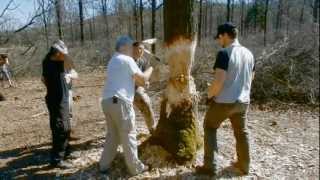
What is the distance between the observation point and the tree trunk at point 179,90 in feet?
15.7

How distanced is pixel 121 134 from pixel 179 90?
0.96 m

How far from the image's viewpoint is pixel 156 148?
501cm

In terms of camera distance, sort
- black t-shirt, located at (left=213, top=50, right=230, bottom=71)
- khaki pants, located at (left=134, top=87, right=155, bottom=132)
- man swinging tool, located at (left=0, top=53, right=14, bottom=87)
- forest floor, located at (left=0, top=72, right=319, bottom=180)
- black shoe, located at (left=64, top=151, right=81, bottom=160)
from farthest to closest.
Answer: man swinging tool, located at (left=0, top=53, right=14, bottom=87) → khaki pants, located at (left=134, top=87, right=155, bottom=132) → black shoe, located at (left=64, top=151, right=81, bottom=160) → forest floor, located at (left=0, top=72, right=319, bottom=180) → black t-shirt, located at (left=213, top=50, right=230, bottom=71)

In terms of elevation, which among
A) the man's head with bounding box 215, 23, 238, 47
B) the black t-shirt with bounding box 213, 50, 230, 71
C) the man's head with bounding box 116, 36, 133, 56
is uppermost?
the man's head with bounding box 215, 23, 238, 47

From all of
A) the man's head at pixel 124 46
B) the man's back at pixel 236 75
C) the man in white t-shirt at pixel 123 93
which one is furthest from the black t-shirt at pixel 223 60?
the man's head at pixel 124 46

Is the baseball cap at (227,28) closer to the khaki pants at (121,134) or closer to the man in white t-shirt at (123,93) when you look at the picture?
the man in white t-shirt at (123,93)

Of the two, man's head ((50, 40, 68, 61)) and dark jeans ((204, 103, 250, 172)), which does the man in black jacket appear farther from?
dark jeans ((204, 103, 250, 172))

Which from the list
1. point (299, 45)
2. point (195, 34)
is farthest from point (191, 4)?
point (299, 45)

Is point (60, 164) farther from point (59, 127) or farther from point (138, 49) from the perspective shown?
A: point (138, 49)

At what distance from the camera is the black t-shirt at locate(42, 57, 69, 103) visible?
4.83m

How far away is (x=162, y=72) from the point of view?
12445mm

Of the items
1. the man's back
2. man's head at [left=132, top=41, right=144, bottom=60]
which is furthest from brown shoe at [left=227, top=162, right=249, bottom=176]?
man's head at [left=132, top=41, right=144, bottom=60]

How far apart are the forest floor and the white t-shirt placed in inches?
42.4

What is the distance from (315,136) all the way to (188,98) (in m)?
3.25
